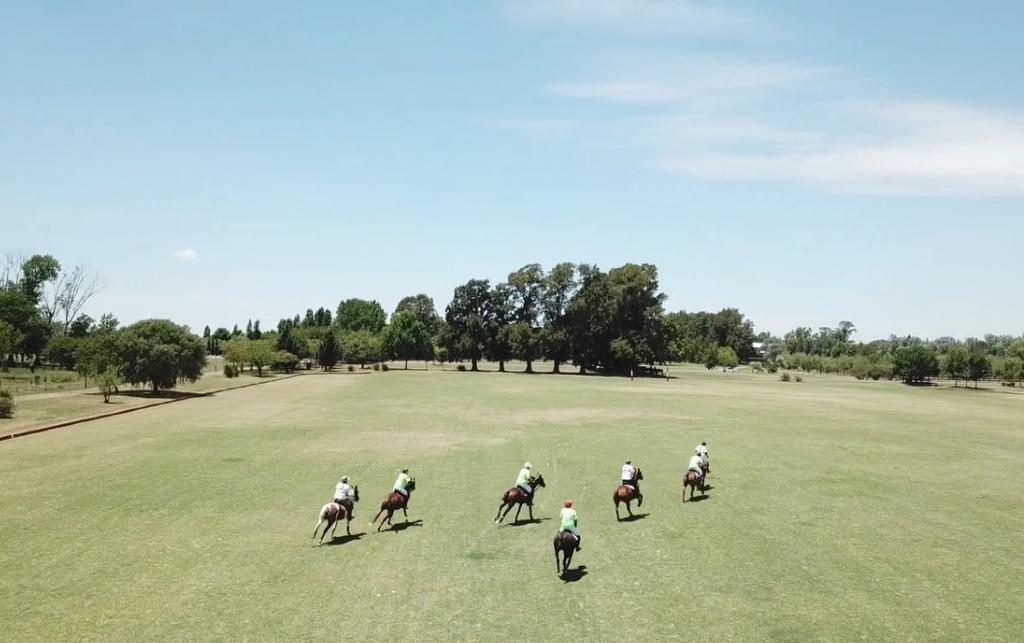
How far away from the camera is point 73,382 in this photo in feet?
270

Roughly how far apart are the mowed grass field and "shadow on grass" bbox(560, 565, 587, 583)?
20cm

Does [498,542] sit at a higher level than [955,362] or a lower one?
lower

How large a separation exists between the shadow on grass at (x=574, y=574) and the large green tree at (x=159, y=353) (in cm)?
5984

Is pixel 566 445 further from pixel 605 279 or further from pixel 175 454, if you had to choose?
pixel 605 279

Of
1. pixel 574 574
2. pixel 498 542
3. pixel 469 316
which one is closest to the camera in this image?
pixel 574 574

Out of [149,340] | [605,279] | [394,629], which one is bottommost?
[394,629]

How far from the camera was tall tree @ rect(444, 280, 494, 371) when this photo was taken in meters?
137

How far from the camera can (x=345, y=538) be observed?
19984mm

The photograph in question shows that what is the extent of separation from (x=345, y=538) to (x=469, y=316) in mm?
117694

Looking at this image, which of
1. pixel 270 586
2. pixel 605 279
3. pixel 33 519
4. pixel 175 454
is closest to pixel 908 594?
pixel 270 586

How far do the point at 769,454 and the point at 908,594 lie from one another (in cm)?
1977

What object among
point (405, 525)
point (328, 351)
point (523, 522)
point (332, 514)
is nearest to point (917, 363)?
point (328, 351)

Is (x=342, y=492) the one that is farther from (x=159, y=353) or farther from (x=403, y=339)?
(x=403, y=339)

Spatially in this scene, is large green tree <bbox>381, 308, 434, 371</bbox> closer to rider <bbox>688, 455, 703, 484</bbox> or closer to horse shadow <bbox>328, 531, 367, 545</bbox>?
rider <bbox>688, 455, 703, 484</bbox>
